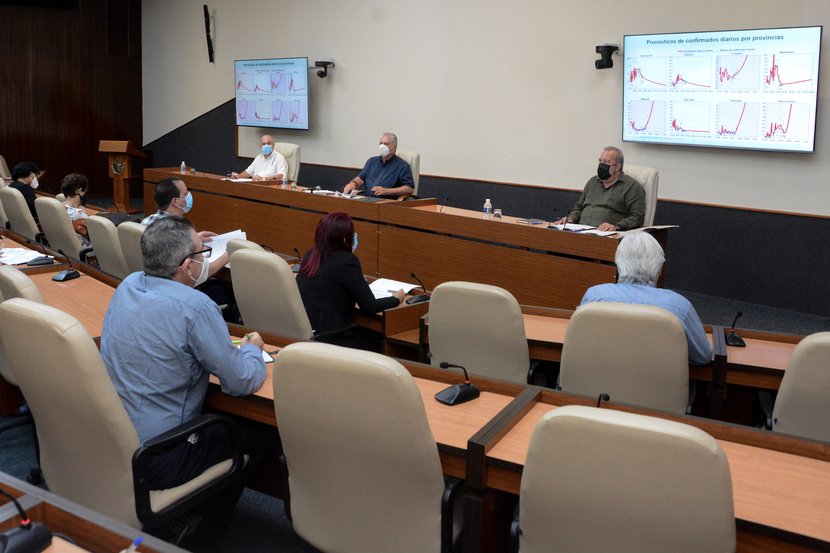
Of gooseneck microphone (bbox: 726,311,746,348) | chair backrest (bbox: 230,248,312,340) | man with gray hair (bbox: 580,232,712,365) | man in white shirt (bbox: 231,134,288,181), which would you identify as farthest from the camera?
man in white shirt (bbox: 231,134,288,181)

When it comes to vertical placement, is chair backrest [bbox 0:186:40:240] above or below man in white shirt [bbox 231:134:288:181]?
below

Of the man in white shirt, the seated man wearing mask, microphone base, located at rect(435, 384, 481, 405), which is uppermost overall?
the man in white shirt

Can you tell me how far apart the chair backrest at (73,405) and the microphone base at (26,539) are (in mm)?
585

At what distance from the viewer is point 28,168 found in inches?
271

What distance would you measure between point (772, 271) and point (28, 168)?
6.71 m

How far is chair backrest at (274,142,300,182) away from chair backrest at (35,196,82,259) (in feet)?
11.8

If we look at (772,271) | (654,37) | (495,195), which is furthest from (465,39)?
(772,271)

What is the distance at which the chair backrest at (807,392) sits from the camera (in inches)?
91.0

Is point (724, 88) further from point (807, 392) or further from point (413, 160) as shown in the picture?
point (807, 392)

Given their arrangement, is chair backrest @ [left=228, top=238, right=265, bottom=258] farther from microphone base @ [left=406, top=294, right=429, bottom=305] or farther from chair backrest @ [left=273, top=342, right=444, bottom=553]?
chair backrest @ [left=273, top=342, right=444, bottom=553]

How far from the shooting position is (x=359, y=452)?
5.99 feet

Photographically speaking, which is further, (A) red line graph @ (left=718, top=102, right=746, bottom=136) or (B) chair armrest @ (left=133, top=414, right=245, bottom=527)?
(A) red line graph @ (left=718, top=102, right=746, bottom=136)

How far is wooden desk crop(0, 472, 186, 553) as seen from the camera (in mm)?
1417

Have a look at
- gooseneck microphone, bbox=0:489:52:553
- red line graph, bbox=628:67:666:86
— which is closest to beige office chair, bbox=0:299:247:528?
gooseneck microphone, bbox=0:489:52:553
